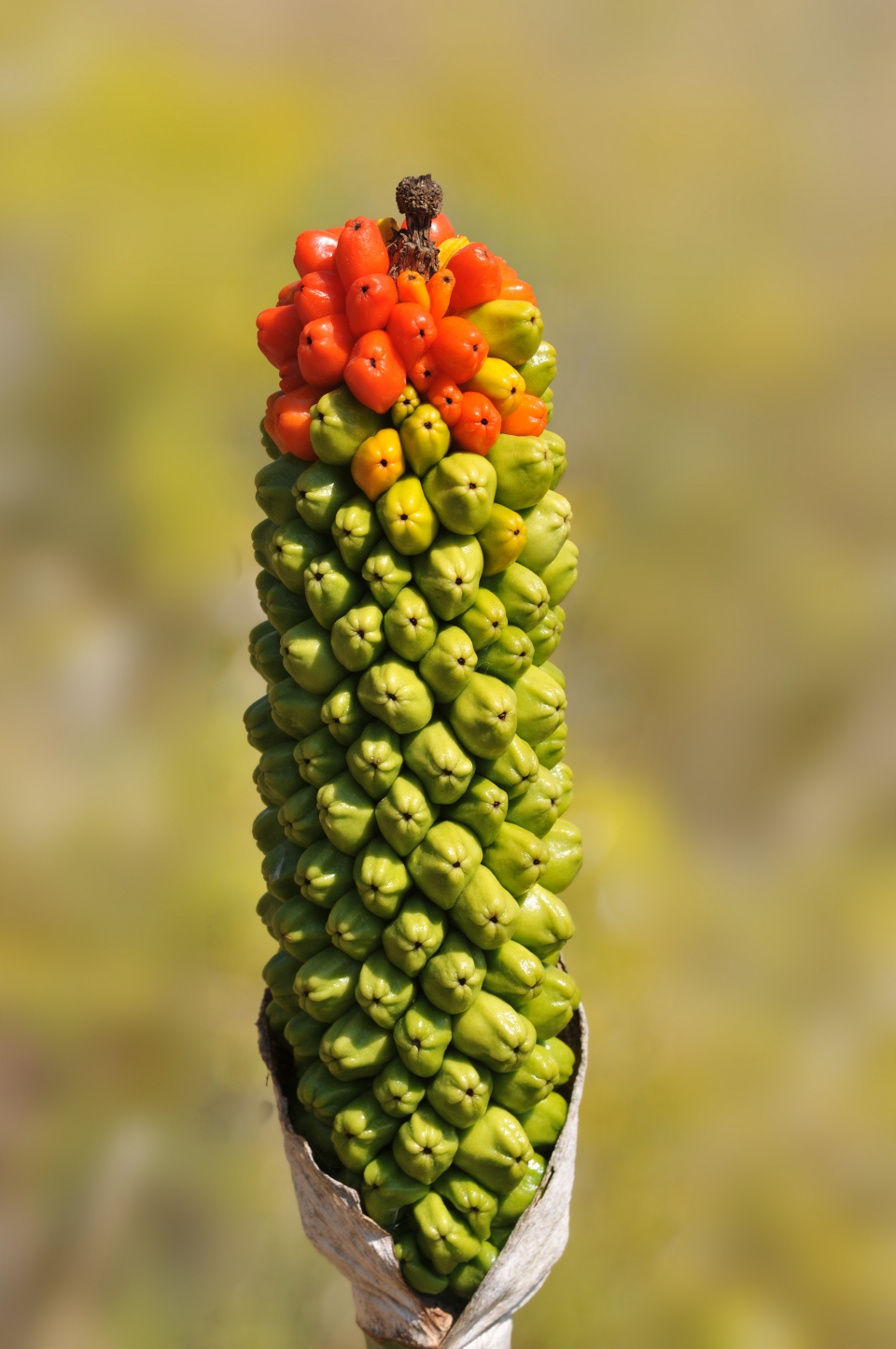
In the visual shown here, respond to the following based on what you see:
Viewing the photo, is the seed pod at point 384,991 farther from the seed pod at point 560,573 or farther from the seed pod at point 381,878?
the seed pod at point 560,573

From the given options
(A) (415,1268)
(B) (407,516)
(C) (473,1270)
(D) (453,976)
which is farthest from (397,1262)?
(B) (407,516)

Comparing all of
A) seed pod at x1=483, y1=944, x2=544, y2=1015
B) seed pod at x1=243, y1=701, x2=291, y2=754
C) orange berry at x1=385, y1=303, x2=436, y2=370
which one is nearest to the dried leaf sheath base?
seed pod at x1=483, y1=944, x2=544, y2=1015

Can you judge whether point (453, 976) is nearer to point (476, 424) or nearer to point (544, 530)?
point (544, 530)

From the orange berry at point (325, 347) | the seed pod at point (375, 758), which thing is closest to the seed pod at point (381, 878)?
the seed pod at point (375, 758)

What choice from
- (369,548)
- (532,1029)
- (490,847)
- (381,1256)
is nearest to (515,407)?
(369,548)

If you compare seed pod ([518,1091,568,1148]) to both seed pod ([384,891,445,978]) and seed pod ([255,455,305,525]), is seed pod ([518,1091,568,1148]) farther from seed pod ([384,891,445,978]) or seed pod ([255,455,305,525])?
seed pod ([255,455,305,525])
